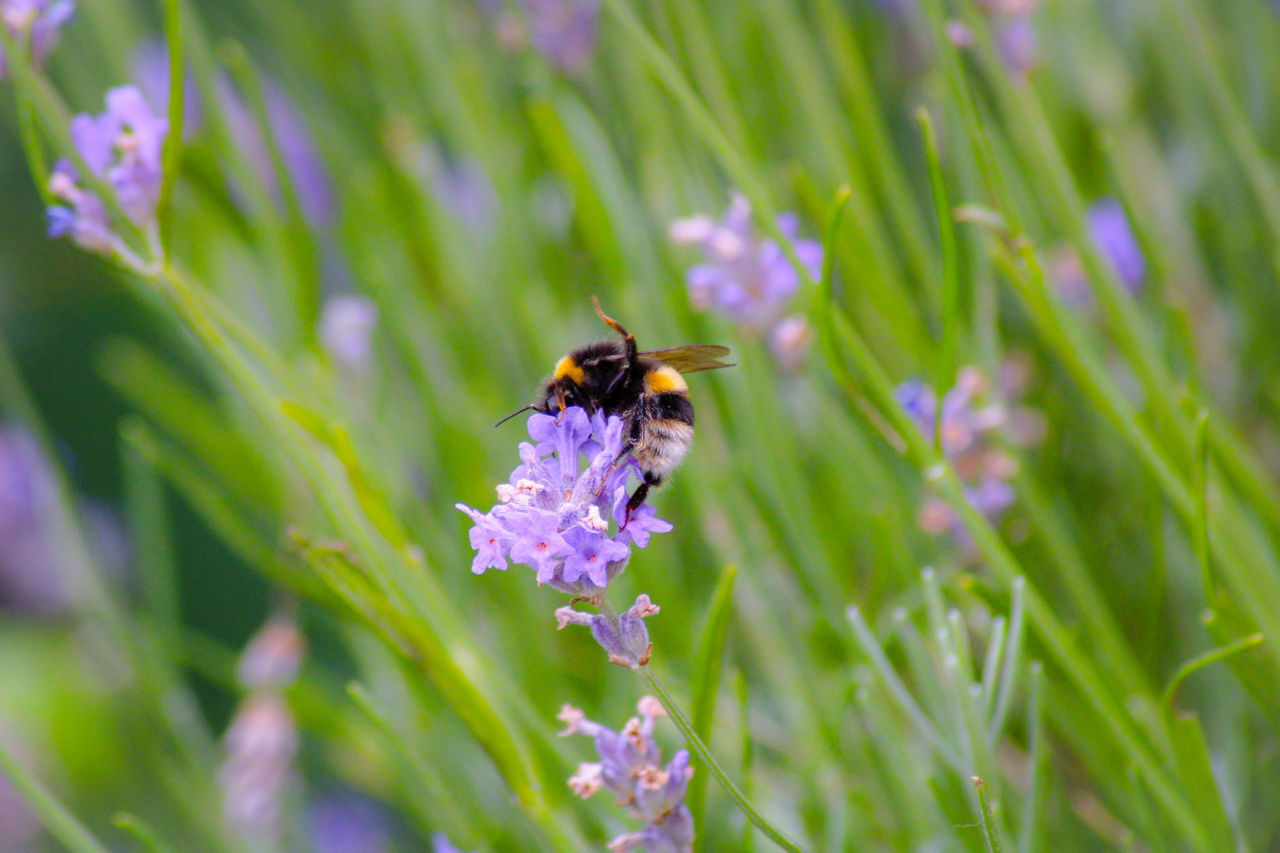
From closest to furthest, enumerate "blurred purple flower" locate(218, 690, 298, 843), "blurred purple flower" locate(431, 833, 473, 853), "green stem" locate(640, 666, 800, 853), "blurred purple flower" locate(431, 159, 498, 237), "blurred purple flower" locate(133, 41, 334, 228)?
"green stem" locate(640, 666, 800, 853), "blurred purple flower" locate(431, 833, 473, 853), "blurred purple flower" locate(218, 690, 298, 843), "blurred purple flower" locate(431, 159, 498, 237), "blurred purple flower" locate(133, 41, 334, 228)

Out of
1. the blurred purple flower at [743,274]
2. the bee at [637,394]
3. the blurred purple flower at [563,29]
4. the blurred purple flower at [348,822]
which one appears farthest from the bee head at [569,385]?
the blurred purple flower at [348,822]

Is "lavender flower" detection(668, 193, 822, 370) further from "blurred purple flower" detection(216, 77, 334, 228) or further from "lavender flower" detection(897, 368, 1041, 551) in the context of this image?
"blurred purple flower" detection(216, 77, 334, 228)

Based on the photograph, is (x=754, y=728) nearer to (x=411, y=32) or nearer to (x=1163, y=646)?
(x=1163, y=646)


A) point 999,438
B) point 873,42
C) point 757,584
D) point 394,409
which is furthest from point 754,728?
point 873,42

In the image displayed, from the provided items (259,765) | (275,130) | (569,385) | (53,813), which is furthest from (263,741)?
(275,130)

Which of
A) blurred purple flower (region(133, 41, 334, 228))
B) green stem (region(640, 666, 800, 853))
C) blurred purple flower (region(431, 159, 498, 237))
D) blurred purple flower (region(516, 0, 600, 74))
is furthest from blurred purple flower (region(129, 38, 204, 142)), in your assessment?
green stem (region(640, 666, 800, 853))

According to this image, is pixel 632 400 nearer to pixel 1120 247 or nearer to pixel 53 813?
pixel 53 813

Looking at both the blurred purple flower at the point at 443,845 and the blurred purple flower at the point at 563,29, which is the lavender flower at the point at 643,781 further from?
the blurred purple flower at the point at 563,29
